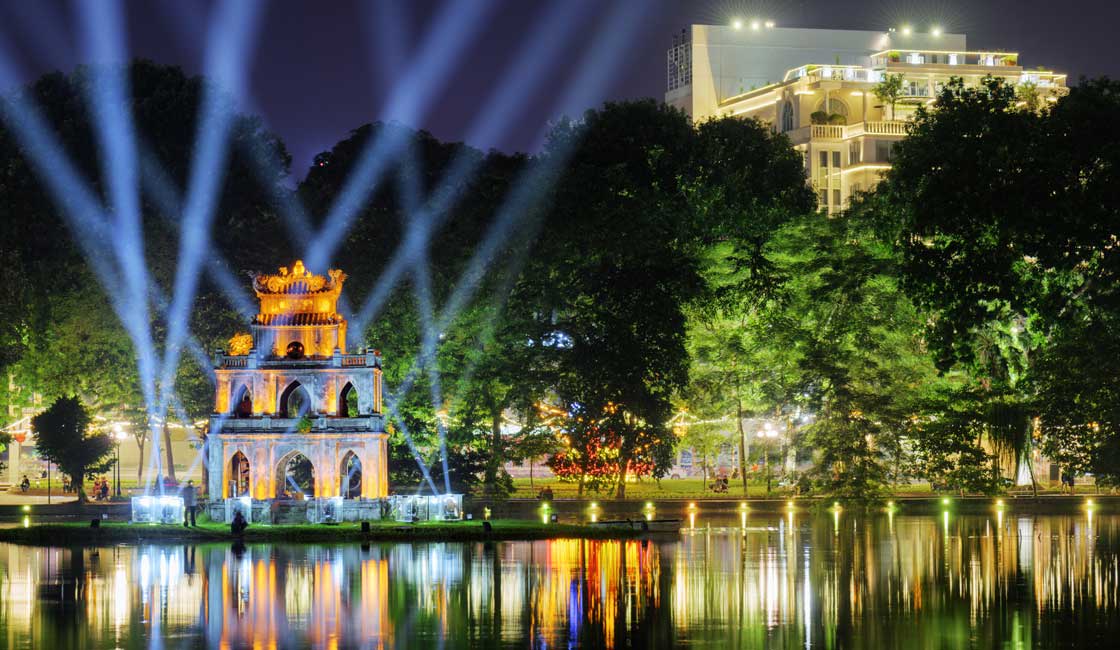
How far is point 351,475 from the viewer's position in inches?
3044

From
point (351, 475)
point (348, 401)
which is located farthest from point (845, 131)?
point (348, 401)

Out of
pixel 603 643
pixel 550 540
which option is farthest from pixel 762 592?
pixel 550 540

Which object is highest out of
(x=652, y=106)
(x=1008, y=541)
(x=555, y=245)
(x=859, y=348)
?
(x=652, y=106)

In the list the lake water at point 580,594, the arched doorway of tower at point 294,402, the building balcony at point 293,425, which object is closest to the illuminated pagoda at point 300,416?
the building balcony at point 293,425

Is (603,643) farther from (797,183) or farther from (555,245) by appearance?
(797,183)

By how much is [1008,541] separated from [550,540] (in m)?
13.2

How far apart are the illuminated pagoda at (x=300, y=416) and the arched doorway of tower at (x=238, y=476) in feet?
0.42

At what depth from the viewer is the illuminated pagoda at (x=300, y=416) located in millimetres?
62219

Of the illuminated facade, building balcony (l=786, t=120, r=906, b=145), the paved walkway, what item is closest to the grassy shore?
the paved walkway

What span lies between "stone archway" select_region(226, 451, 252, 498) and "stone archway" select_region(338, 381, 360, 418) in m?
3.59

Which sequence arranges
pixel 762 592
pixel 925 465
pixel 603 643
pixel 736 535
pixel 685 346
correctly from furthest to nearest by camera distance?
pixel 685 346, pixel 925 465, pixel 736 535, pixel 762 592, pixel 603 643

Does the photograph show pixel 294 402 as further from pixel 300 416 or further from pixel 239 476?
pixel 300 416

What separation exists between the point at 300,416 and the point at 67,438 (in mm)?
21553

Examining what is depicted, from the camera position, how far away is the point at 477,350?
261 feet
